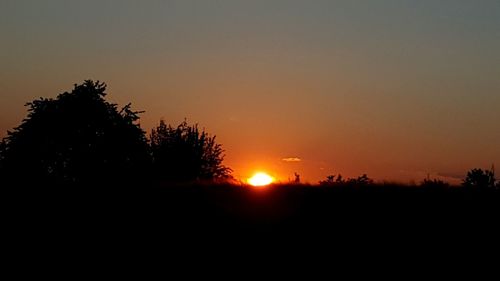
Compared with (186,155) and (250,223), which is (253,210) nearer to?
(250,223)

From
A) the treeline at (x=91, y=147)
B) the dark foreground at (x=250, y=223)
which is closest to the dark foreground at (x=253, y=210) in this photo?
the dark foreground at (x=250, y=223)

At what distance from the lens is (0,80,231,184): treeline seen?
60.3 m

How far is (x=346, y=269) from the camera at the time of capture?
18.6 metres

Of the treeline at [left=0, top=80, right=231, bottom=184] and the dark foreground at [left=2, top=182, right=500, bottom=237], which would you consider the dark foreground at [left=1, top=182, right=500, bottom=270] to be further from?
the treeline at [left=0, top=80, right=231, bottom=184]

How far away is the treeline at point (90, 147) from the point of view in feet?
198

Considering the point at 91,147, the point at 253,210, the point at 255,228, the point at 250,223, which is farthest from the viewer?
the point at 91,147

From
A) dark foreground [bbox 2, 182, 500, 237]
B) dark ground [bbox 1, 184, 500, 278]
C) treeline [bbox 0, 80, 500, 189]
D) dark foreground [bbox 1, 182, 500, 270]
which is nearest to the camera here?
dark ground [bbox 1, 184, 500, 278]

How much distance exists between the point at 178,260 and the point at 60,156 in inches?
1778

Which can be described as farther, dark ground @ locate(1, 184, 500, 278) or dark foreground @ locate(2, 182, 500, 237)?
dark foreground @ locate(2, 182, 500, 237)

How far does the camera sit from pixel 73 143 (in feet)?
206

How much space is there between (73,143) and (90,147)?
5.80ft

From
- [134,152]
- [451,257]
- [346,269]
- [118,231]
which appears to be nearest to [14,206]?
[118,231]

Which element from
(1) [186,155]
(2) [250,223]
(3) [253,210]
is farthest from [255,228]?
(1) [186,155]

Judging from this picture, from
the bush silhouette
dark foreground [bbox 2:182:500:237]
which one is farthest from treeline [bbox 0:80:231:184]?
dark foreground [bbox 2:182:500:237]
